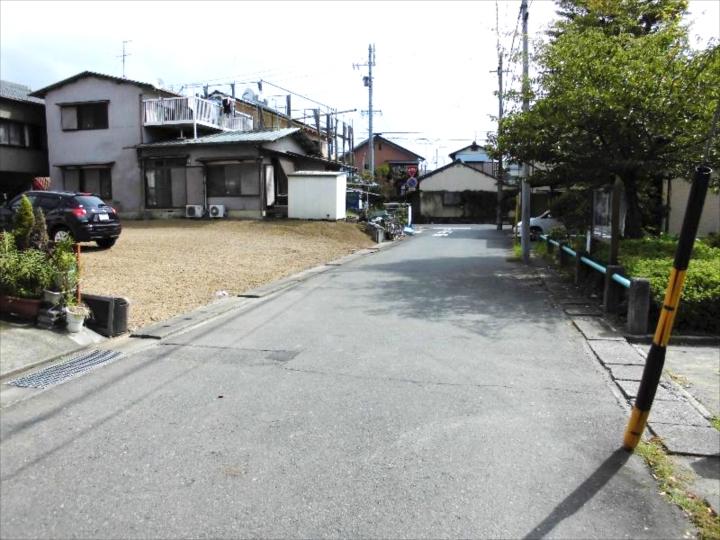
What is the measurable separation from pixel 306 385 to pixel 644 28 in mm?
13242

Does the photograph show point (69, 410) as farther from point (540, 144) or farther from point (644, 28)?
point (644, 28)

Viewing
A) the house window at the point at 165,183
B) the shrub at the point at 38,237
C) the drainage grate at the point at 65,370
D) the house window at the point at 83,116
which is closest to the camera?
the drainage grate at the point at 65,370

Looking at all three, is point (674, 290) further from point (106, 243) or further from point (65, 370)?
point (106, 243)

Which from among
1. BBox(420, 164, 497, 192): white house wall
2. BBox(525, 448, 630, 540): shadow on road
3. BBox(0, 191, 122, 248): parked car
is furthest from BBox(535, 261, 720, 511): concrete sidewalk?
BBox(420, 164, 497, 192): white house wall

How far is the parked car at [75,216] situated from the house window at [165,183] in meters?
11.8

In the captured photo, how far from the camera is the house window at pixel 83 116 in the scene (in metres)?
26.6

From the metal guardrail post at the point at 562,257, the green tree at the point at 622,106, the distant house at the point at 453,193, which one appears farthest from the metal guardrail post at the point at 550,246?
the distant house at the point at 453,193

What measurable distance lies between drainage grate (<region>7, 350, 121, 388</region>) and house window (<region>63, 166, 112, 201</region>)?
75.5 feet

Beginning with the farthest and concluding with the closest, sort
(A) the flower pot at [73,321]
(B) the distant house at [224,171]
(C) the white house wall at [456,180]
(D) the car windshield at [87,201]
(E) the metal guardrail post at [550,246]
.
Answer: (C) the white house wall at [456,180], (B) the distant house at [224,171], (E) the metal guardrail post at [550,246], (D) the car windshield at [87,201], (A) the flower pot at [73,321]

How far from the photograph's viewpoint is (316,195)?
906 inches

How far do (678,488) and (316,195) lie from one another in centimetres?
2049

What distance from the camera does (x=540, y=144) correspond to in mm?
10625

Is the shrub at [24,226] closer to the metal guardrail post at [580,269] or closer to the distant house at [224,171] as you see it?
the metal guardrail post at [580,269]

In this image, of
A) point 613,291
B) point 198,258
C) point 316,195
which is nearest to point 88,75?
point 316,195
